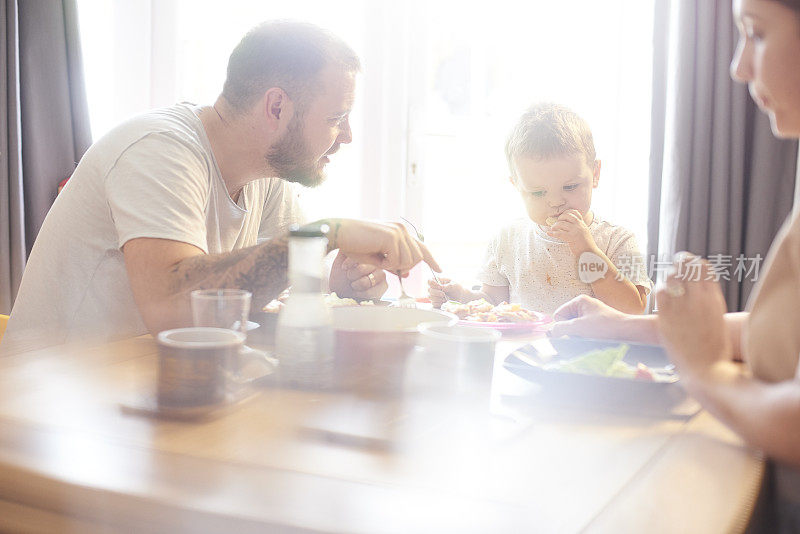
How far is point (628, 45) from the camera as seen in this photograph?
293 centimetres

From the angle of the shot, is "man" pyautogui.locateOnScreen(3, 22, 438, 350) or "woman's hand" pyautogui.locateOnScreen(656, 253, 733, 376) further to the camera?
"man" pyautogui.locateOnScreen(3, 22, 438, 350)

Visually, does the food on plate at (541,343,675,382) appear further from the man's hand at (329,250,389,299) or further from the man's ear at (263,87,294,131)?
the man's ear at (263,87,294,131)

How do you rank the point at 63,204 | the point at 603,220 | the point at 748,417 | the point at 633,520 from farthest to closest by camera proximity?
the point at 603,220, the point at 63,204, the point at 748,417, the point at 633,520

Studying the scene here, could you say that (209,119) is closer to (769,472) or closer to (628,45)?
(769,472)

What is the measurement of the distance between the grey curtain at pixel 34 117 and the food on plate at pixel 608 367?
234 cm

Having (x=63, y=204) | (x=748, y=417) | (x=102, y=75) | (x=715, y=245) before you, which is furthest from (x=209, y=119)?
(x=715, y=245)

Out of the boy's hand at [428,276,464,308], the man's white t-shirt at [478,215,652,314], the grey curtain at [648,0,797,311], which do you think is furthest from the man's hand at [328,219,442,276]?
the grey curtain at [648,0,797,311]

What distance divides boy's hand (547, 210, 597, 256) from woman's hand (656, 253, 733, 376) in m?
1.17

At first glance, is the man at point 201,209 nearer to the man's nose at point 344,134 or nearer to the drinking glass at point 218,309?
the man's nose at point 344,134

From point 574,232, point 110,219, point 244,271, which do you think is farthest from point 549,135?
point 110,219

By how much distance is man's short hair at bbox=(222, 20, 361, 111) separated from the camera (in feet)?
5.56

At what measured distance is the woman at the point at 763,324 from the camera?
675 mm

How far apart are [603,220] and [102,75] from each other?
87.0 inches

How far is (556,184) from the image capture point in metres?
2.00
